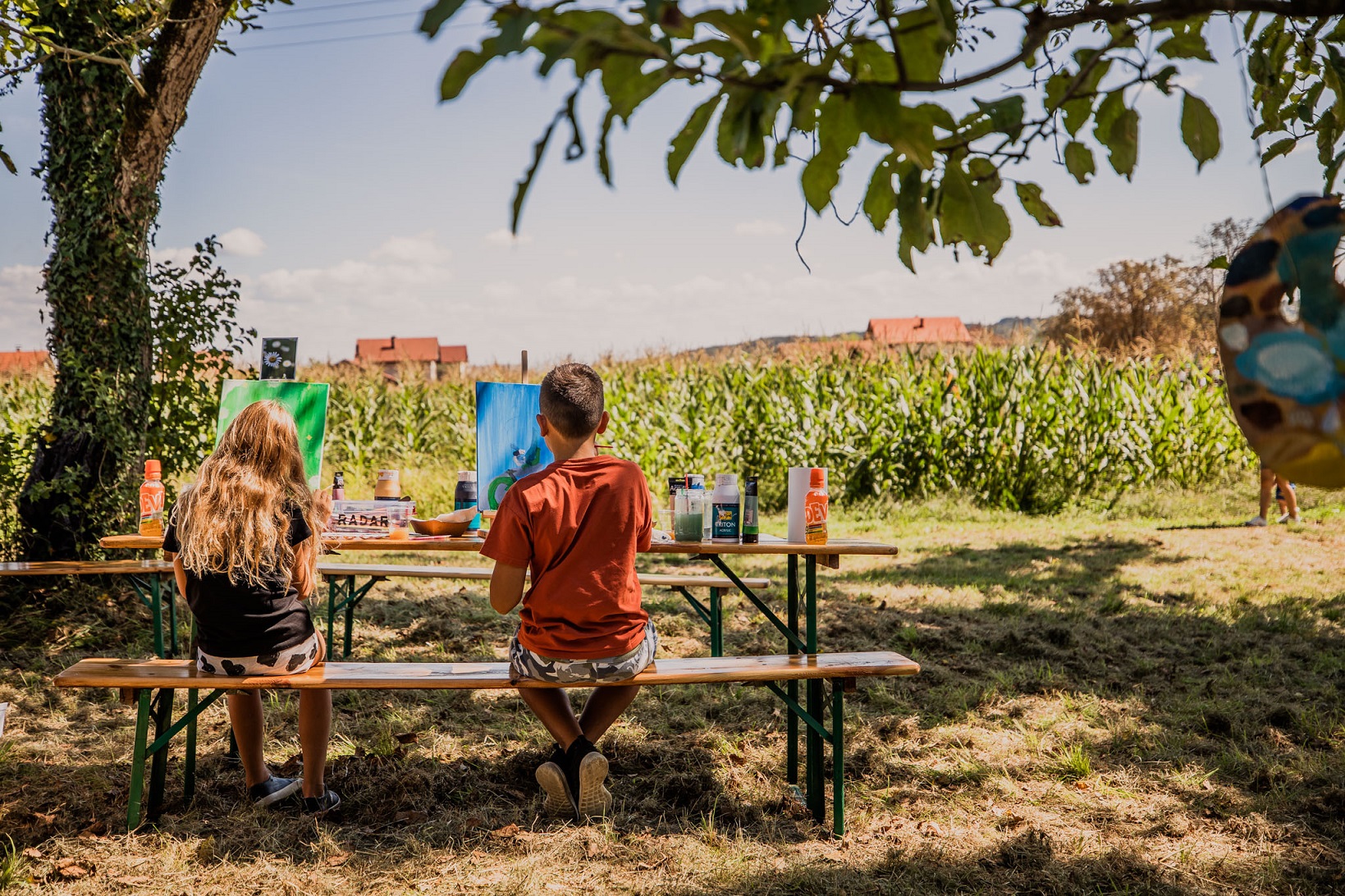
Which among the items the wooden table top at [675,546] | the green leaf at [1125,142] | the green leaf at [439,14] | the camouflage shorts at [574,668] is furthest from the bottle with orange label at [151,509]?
the green leaf at [1125,142]

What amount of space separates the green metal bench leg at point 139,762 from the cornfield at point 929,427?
291 inches

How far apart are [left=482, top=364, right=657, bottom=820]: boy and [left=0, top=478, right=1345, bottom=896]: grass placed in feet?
0.91

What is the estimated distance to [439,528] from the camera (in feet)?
13.0

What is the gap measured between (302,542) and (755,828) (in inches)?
73.1

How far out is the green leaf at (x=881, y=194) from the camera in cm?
144

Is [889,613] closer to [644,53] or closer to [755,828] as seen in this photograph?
[755,828]

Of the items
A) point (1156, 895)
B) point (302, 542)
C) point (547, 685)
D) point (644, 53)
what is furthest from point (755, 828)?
point (644, 53)

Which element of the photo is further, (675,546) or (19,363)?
(19,363)

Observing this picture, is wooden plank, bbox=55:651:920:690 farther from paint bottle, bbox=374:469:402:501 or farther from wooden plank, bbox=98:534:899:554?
paint bottle, bbox=374:469:402:501

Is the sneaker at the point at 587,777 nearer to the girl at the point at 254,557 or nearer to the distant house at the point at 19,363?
the girl at the point at 254,557

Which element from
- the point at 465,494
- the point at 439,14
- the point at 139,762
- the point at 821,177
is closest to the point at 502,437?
the point at 465,494

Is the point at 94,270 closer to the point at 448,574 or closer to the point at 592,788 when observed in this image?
the point at 448,574

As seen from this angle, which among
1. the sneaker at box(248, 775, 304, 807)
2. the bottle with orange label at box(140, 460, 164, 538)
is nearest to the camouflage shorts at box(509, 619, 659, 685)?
the sneaker at box(248, 775, 304, 807)

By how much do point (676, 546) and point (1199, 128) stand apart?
248 cm
